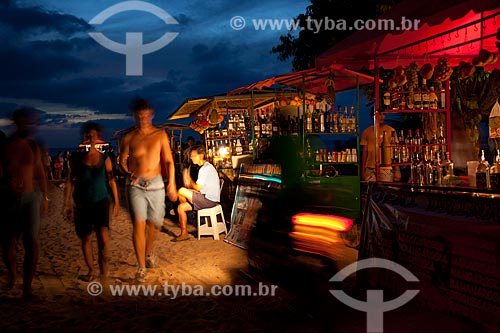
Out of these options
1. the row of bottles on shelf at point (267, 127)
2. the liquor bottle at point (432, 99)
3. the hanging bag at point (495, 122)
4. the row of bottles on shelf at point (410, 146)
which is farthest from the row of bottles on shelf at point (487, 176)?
the row of bottles on shelf at point (267, 127)

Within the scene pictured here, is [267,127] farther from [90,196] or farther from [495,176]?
[495,176]

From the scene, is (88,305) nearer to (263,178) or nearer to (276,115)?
(263,178)

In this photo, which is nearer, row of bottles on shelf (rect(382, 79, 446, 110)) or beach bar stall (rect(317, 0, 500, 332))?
beach bar stall (rect(317, 0, 500, 332))

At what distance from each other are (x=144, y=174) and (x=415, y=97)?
485 cm

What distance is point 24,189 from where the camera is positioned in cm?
571

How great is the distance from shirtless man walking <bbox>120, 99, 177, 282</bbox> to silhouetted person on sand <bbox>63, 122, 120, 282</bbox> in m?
0.32

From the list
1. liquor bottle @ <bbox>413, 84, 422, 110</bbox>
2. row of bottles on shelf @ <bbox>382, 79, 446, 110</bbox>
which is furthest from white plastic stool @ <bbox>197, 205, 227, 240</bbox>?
liquor bottle @ <bbox>413, 84, 422, 110</bbox>

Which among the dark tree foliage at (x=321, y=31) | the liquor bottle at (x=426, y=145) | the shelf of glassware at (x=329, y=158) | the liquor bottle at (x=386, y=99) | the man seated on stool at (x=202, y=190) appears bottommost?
the man seated on stool at (x=202, y=190)

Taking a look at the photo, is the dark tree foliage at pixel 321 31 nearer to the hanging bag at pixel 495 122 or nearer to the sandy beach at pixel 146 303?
the hanging bag at pixel 495 122

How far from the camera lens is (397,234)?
4965 mm

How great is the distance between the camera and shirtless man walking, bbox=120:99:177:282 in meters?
6.34

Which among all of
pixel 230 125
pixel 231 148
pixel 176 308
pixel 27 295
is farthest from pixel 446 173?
pixel 230 125

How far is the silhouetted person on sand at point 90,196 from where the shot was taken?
627 centimetres

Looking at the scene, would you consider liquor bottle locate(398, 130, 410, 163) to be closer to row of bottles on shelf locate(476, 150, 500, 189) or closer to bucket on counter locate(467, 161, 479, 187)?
bucket on counter locate(467, 161, 479, 187)
